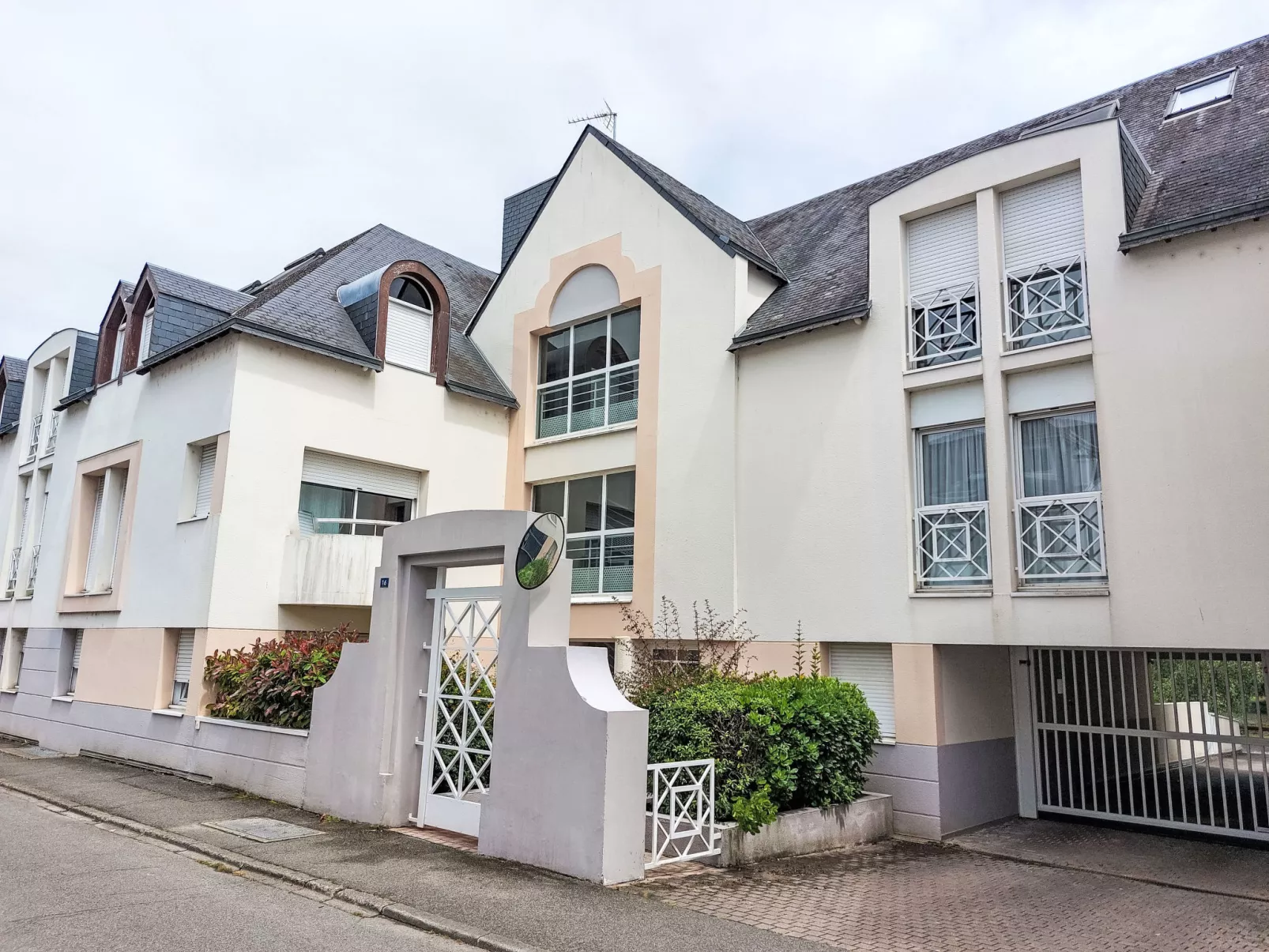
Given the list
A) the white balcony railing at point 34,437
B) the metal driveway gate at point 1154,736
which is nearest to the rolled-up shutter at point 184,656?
the white balcony railing at point 34,437

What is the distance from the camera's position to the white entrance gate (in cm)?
938

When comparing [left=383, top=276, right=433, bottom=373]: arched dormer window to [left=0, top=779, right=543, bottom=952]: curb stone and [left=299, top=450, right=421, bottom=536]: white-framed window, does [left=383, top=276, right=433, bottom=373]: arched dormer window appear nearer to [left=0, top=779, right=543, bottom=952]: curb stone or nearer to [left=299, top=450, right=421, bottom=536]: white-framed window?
[left=299, top=450, right=421, bottom=536]: white-framed window

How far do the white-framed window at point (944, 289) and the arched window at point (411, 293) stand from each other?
8330 millimetres

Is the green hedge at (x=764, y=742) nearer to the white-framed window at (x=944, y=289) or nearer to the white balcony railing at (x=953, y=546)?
the white balcony railing at (x=953, y=546)

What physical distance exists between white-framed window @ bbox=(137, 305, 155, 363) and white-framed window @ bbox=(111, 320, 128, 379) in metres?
1.03

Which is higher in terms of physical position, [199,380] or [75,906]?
[199,380]

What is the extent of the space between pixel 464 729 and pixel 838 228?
10.1 metres

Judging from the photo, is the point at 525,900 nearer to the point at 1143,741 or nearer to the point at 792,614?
the point at 792,614

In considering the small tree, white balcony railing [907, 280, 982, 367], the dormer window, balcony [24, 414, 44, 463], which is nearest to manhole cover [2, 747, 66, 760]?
balcony [24, 414, 44, 463]

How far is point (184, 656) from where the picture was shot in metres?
14.6

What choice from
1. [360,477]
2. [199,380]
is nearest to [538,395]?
[360,477]

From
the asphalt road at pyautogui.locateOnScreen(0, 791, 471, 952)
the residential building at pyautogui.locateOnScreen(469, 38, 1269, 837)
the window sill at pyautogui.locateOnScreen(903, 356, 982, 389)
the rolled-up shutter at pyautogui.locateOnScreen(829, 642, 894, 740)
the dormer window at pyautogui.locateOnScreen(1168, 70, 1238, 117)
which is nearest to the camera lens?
the asphalt road at pyautogui.locateOnScreen(0, 791, 471, 952)

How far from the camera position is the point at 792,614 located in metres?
12.5

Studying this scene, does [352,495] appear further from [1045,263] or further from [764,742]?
[1045,263]
